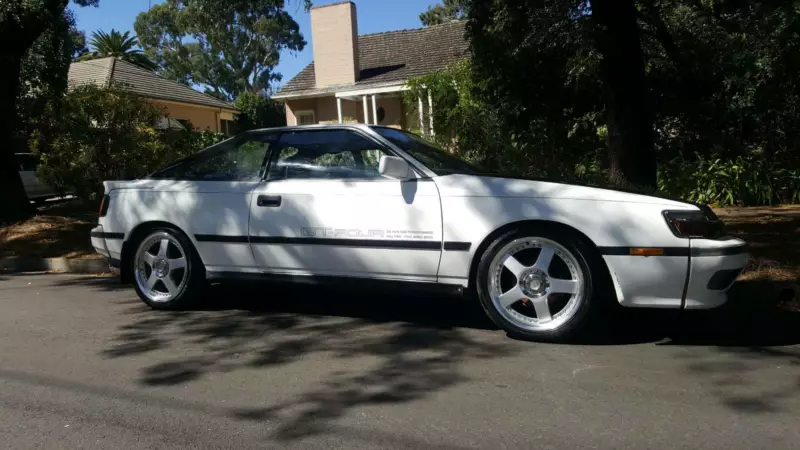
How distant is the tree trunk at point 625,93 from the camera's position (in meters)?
7.80

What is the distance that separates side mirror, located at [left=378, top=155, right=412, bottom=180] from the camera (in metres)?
4.56

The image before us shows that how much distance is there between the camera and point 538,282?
443 cm

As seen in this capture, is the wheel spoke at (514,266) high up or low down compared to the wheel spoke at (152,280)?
up

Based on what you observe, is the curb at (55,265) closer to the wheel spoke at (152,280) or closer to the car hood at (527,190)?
the wheel spoke at (152,280)

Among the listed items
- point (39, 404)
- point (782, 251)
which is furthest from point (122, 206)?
point (782, 251)

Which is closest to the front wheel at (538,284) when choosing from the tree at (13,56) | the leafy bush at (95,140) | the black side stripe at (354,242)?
the black side stripe at (354,242)

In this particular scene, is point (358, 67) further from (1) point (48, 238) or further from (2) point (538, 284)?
(2) point (538, 284)

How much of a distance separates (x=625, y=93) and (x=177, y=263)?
17.8ft

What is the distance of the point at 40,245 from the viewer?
30.2 ft

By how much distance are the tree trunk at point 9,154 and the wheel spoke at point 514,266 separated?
9.20 meters

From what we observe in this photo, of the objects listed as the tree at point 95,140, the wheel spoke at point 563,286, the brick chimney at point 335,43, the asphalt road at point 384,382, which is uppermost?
the brick chimney at point 335,43

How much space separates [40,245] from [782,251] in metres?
9.03

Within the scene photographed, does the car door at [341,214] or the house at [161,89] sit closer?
the car door at [341,214]

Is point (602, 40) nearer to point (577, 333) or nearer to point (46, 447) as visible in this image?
point (577, 333)
